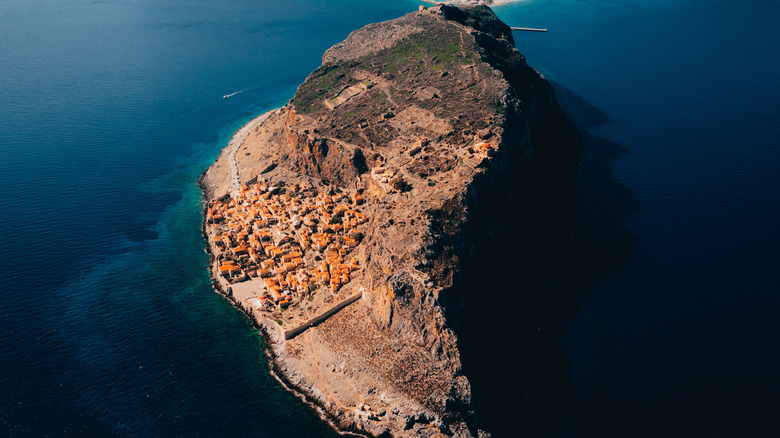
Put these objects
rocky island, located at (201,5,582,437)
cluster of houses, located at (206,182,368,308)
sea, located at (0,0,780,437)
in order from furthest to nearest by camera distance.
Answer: cluster of houses, located at (206,182,368,308), rocky island, located at (201,5,582,437), sea, located at (0,0,780,437)

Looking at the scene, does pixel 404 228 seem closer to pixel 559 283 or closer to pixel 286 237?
pixel 286 237

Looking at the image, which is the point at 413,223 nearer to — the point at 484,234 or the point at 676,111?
the point at 484,234

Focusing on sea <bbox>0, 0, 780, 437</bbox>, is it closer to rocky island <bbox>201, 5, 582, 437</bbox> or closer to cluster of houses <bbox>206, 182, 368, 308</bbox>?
rocky island <bbox>201, 5, 582, 437</bbox>

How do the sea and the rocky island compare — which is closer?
the sea

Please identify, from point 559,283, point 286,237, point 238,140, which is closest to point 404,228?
point 286,237

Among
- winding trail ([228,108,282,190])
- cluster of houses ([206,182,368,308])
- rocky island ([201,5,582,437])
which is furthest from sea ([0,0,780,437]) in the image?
cluster of houses ([206,182,368,308])

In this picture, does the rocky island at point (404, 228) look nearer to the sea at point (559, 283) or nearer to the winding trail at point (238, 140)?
the winding trail at point (238, 140)
